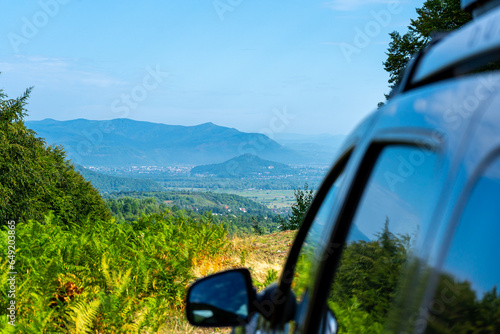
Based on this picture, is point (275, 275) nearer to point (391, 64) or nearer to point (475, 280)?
point (475, 280)

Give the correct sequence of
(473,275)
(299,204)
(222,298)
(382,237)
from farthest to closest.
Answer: (299,204)
(222,298)
(382,237)
(473,275)

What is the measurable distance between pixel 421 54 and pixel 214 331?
5.24m

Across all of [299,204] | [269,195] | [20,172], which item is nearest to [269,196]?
[269,195]

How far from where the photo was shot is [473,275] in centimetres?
65

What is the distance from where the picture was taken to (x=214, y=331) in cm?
568

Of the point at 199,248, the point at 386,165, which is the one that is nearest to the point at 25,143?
the point at 199,248

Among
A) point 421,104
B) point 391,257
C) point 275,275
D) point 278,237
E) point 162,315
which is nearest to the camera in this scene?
point 421,104

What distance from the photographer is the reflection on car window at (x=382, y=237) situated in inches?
33.3

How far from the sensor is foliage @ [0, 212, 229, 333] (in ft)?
16.4

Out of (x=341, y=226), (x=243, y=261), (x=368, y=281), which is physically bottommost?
(x=243, y=261)

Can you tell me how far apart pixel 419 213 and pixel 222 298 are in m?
1.07

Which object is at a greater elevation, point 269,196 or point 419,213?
point 419,213

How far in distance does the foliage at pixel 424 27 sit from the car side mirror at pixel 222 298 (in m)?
20.9

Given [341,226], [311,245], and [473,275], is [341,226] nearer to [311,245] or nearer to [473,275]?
[311,245]
